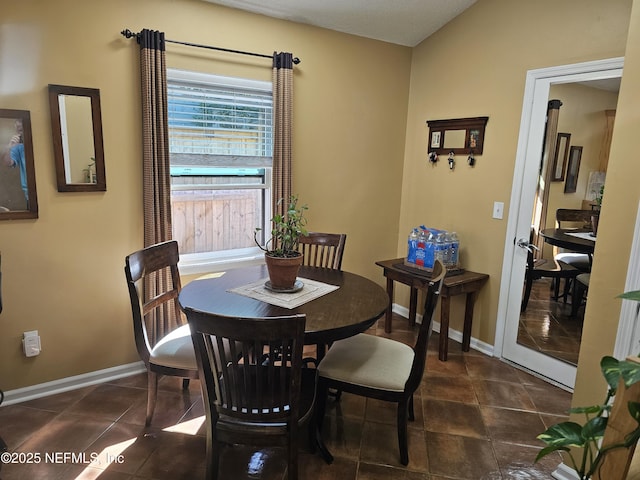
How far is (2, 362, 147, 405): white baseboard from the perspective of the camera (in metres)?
2.49

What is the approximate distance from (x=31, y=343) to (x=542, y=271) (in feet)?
11.2

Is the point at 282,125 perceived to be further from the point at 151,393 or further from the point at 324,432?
the point at 324,432

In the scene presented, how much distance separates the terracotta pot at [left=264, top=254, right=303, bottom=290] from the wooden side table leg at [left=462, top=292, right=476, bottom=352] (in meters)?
1.69

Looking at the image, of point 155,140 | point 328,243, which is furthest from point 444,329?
point 155,140

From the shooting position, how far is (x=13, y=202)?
233cm

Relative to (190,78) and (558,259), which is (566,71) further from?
(190,78)

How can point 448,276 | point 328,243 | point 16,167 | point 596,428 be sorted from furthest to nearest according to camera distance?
point 448,276 < point 328,243 < point 16,167 < point 596,428

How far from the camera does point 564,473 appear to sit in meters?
2.00

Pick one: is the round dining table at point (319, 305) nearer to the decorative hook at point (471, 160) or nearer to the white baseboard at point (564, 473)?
the white baseboard at point (564, 473)

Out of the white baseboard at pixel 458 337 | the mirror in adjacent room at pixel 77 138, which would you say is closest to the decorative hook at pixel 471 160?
the white baseboard at pixel 458 337

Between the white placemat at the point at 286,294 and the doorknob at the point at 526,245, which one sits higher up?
the doorknob at the point at 526,245

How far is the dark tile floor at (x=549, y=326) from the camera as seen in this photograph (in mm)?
2857

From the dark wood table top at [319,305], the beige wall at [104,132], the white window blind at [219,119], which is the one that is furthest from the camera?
the white window blind at [219,119]

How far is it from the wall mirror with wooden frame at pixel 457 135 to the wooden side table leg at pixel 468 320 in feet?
3.75
